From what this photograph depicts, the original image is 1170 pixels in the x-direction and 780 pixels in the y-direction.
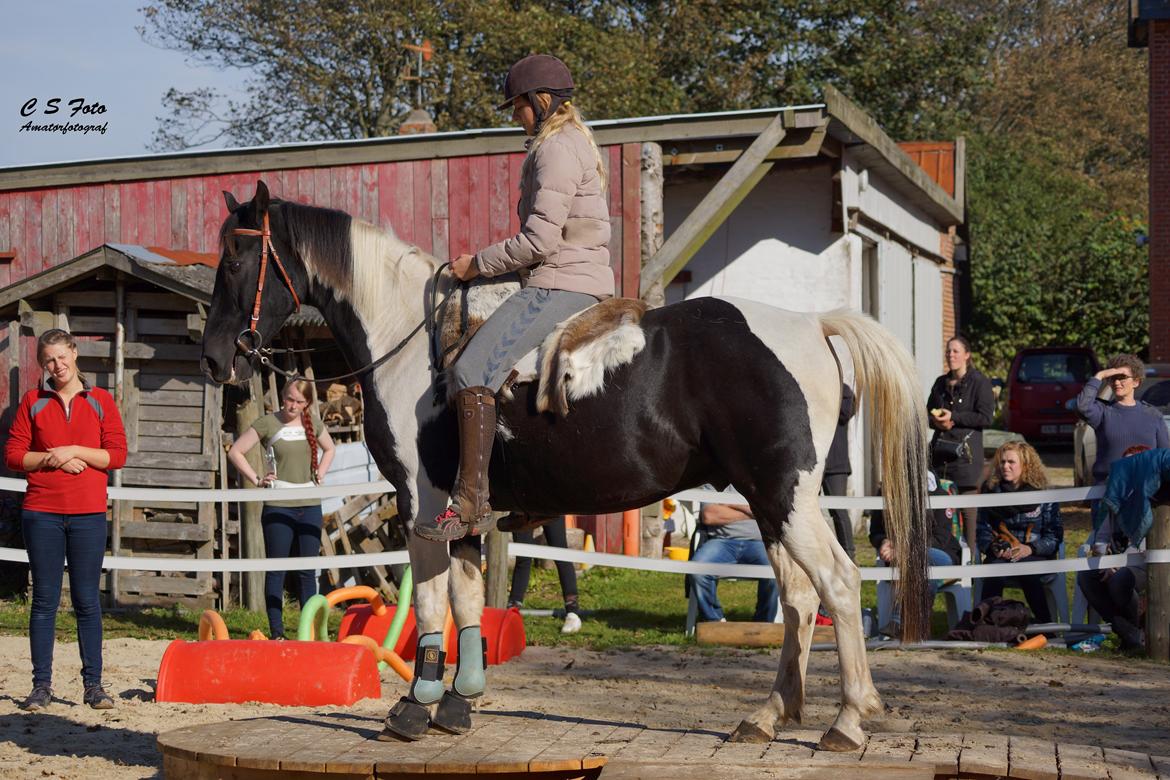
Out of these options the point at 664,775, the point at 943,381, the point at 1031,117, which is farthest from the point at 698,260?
the point at 1031,117

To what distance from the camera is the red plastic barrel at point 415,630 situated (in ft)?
27.3

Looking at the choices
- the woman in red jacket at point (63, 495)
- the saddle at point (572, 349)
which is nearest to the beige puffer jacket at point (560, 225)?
the saddle at point (572, 349)

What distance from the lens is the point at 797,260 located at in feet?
46.6

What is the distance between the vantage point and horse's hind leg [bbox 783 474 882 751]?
16.5 feet

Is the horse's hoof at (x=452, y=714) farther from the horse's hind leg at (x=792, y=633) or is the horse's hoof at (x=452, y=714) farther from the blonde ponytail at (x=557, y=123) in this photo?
the blonde ponytail at (x=557, y=123)

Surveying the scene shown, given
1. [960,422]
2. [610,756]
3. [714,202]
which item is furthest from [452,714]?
[714,202]

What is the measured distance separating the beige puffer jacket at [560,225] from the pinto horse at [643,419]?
0.35m

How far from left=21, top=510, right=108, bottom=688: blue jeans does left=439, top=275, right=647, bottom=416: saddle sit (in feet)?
9.30

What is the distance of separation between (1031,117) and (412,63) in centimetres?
2741

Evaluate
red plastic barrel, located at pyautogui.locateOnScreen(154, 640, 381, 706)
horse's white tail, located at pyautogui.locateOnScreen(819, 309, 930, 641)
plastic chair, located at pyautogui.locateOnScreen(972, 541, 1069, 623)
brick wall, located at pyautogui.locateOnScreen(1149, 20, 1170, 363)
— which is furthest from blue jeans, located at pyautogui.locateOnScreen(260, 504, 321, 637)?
brick wall, located at pyautogui.locateOnScreen(1149, 20, 1170, 363)

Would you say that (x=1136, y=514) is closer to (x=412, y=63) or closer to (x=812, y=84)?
(x=412, y=63)

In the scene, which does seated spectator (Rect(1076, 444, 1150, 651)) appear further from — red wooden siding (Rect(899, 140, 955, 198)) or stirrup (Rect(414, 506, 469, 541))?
red wooden siding (Rect(899, 140, 955, 198))

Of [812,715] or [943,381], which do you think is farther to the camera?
[943,381]

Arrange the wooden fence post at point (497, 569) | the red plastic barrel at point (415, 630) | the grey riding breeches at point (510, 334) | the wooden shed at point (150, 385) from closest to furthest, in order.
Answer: the grey riding breeches at point (510, 334) → the red plastic barrel at point (415, 630) → the wooden fence post at point (497, 569) → the wooden shed at point (150, 385)
